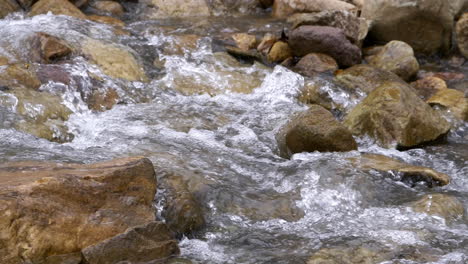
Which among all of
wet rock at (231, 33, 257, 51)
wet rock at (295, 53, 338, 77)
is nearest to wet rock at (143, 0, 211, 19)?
wet rock at (231, 33, 257, 51)

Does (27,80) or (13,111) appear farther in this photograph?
(27,80)

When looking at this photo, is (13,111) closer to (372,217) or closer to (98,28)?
(98,28)

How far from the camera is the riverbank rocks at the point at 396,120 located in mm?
6023

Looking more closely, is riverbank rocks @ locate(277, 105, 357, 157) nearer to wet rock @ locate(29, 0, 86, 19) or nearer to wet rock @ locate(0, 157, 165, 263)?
wet rock @ locate(0, 157, 165, 263)

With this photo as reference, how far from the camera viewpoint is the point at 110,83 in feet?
22.7

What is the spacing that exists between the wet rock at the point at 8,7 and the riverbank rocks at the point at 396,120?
200 inches

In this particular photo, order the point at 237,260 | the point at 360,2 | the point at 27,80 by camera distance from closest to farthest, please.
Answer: the point at 237,260
the point at 27,80
the point at 360,2

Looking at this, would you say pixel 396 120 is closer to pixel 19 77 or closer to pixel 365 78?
pixel 365 78

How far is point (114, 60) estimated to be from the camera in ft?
24.2

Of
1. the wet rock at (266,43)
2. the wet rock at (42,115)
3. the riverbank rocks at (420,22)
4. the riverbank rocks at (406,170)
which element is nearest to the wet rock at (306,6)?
the riverbank rocks at (420,22)

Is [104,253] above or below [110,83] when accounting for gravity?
above

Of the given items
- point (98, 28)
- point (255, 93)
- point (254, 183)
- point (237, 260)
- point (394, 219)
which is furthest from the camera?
point (98, 28)

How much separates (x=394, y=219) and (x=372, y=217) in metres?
0.16

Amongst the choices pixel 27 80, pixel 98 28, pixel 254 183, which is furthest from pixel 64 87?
pixel 254 183
